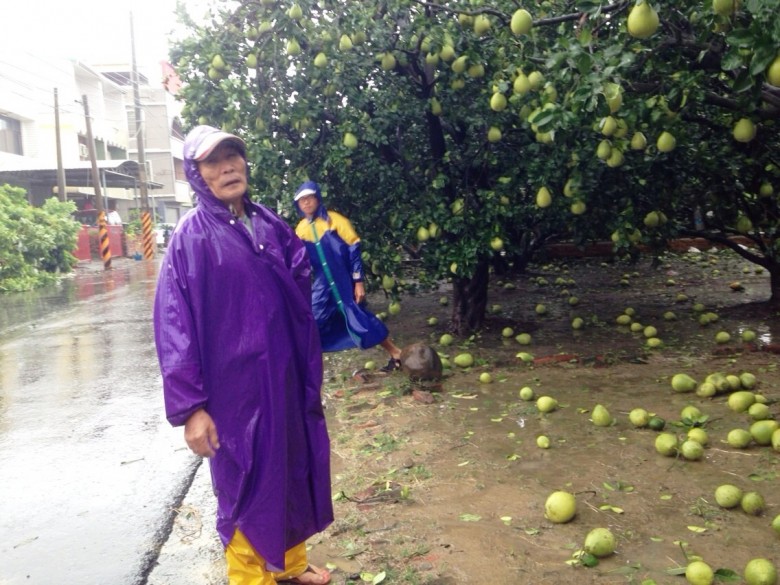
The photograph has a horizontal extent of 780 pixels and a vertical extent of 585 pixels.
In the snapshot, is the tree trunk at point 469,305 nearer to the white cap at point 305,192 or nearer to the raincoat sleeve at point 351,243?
the raincoat sleeve at point 351,243

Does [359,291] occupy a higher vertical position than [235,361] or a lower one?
lower

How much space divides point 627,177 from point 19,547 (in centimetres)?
562

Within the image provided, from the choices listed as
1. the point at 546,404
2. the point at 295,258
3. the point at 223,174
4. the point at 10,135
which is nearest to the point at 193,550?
the point at 295,258

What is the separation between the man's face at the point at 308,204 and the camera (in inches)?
231

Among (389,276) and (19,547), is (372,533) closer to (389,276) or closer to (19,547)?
(19,547)

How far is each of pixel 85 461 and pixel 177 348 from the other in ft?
9.21

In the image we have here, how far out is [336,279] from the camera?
6070 millimetres

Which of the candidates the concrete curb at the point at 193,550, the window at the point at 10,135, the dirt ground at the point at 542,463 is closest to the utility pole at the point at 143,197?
the window at the point at 10,135

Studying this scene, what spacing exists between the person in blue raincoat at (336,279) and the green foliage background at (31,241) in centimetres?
1510

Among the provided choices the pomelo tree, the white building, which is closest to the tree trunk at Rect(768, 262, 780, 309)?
the pomelo tree

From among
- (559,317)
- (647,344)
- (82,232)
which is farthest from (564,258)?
(82,232)

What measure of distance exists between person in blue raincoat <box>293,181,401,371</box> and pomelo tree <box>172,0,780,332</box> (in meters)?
0.78

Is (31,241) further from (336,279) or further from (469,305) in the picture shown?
(336,279)

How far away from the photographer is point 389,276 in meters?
Answer: 7.33
